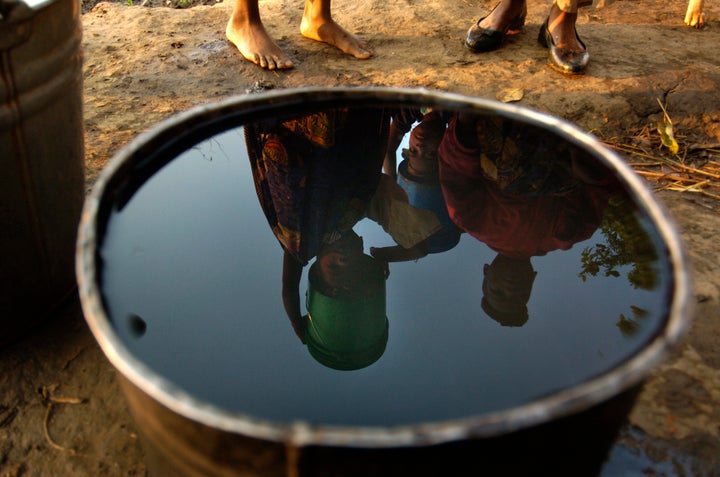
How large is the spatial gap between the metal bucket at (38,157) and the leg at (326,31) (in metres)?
1.93

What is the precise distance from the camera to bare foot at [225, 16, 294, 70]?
3268 millimetres

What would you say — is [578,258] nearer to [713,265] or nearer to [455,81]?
[713,265]

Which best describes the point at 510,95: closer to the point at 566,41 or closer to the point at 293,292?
the point at 566,41

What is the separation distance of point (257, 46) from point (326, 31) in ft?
1.36

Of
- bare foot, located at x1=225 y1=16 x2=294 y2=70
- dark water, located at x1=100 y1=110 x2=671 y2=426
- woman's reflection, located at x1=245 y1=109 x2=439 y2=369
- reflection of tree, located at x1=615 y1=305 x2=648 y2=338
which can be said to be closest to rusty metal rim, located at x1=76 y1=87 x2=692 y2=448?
dark water, located at x1=100 y1=110 x2=671 y2=426

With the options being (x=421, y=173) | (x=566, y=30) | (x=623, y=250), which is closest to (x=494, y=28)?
(x=566, y=30)

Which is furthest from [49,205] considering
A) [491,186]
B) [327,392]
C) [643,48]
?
[643,48]

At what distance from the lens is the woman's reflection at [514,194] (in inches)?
52.4

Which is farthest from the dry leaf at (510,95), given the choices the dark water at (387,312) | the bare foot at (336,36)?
the dark water at (387,312)

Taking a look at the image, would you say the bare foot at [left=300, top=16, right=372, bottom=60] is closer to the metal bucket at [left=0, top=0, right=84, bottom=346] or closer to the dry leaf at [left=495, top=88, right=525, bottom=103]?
the dry leaf at [left=495, top=88, right=525, bottom=103]

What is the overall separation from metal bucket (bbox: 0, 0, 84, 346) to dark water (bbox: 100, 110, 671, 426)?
0.46m

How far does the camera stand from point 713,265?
2115 mm

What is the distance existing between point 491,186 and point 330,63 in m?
2.06

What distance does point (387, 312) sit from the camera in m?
1.36
